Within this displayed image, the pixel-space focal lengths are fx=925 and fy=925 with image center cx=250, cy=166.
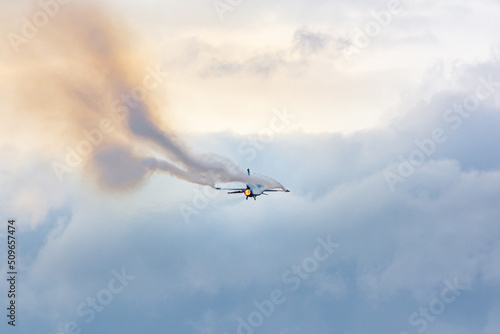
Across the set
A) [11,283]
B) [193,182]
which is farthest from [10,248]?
[193,182]

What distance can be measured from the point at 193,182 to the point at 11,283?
34.6 metres

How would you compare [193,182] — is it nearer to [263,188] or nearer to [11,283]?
[263,188]

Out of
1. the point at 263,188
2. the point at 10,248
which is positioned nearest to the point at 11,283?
the point at 10,248

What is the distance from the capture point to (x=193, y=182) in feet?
521

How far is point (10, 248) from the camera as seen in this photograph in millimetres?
152000

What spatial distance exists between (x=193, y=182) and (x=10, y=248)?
32.2 metres

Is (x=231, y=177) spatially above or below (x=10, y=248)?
above

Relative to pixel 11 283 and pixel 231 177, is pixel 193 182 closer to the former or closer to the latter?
pixel 231 177

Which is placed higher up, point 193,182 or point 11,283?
point 193,182

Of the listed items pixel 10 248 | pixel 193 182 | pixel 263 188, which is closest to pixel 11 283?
pixel 10 248

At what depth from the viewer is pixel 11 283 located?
153 metres

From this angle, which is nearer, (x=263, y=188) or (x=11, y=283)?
(x=11, y=283)

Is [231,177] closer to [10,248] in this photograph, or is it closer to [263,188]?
[263,188]

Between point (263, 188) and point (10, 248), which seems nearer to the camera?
point (10, 248)
